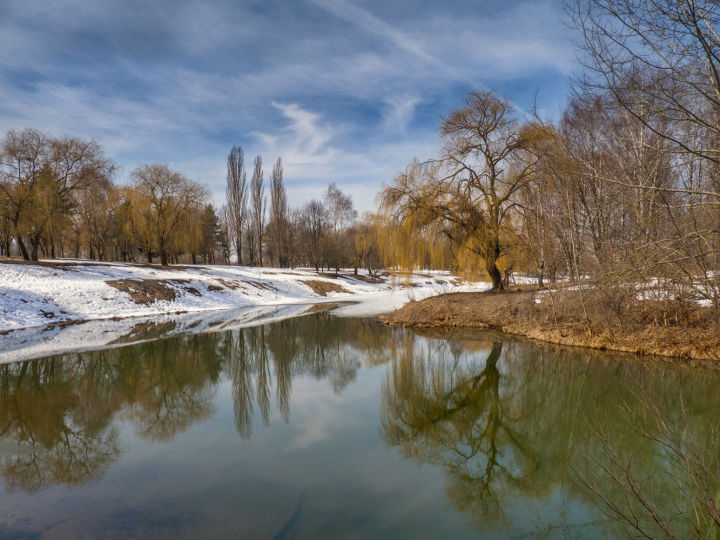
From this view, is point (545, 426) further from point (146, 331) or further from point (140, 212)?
point (140, 212)

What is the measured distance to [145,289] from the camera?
21062 millimetres

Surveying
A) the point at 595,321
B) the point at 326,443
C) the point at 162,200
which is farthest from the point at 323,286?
the point at 326,443

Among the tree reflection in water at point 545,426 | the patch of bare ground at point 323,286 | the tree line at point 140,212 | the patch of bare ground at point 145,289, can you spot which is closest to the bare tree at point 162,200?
the tree line at point 140,212

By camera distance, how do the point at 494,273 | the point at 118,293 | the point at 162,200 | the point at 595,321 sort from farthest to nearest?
the point at 162,200, the point at 118,293, the point at 494,273, the point at 595,321

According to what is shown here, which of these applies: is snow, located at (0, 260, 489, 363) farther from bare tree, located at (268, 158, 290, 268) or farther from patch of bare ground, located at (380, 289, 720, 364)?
bare tree, located at (268, 158, 290, 268)

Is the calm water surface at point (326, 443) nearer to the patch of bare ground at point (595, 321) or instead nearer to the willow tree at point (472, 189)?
the patch of bare ground at point (595, 321)

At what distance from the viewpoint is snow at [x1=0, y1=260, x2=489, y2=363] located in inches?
496

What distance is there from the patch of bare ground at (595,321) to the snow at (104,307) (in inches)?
129

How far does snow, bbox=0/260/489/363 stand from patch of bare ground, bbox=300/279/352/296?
281 cm

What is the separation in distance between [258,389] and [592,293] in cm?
894

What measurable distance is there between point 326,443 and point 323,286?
2838 centimetres

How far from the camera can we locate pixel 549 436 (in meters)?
5.31

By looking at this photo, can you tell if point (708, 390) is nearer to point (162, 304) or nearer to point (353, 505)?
point (353, 505)

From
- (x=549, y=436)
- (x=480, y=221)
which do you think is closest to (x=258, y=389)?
(x=549, y=436)
